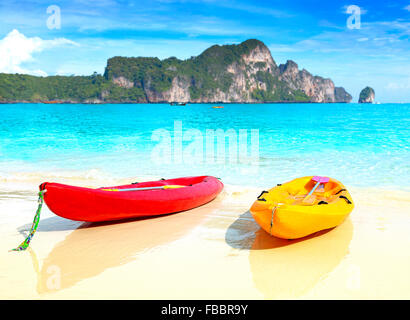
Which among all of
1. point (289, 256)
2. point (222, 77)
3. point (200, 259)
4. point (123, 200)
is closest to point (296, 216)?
point (289, 256)

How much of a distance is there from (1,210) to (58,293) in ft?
10.2

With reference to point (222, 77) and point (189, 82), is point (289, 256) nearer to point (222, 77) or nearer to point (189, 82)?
point (189, 82)

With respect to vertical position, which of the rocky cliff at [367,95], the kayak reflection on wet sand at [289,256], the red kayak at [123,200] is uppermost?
the rocky cliff at [367,95]

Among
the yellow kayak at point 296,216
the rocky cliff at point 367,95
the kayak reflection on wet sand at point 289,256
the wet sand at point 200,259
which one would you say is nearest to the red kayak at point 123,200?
the wet sand at point 200,259

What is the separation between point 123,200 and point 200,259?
157 centimetres

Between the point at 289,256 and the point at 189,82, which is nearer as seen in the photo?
the point at 289,256

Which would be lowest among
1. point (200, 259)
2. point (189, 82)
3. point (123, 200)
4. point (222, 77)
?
point (200, 259)

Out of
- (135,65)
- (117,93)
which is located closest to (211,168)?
(117,93)

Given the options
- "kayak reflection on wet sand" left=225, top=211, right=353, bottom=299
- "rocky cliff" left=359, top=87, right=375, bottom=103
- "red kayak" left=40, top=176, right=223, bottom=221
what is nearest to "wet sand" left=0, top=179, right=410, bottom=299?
"kayak reflection on wet sand" left=225, top=211, right=353, bottom=299

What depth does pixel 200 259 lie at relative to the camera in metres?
3.77

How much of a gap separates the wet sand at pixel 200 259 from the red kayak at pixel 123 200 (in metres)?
0.19

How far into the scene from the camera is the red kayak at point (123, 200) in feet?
14.1

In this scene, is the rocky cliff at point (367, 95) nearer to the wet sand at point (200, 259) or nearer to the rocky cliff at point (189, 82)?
the rocky cliff at point (189, 82)
